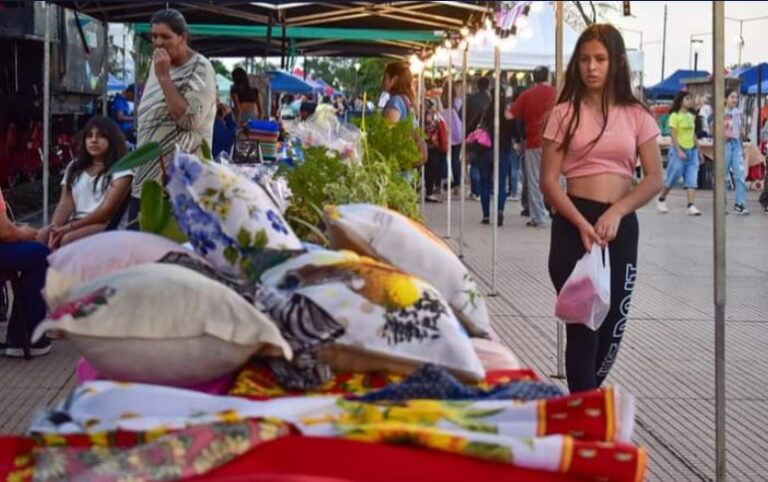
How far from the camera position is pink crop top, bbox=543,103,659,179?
17.2 ft

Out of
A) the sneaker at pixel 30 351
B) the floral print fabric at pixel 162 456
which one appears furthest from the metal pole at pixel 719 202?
the sneaker at pixel 30 351

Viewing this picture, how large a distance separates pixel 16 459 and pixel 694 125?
1760 cm

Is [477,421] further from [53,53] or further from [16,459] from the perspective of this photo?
[53,53]

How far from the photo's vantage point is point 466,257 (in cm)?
1272

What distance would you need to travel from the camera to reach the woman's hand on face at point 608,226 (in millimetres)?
5129

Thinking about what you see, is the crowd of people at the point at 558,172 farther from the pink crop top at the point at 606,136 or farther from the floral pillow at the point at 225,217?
the floral pillow at the point at 225,217

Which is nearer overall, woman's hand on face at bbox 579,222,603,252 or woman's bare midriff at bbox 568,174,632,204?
woman's hand on face at bbox 579,222,603,252

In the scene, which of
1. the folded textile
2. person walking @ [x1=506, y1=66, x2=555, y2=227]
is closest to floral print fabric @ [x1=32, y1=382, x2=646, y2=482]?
the folded textile

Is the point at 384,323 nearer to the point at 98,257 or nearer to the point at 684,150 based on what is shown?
the point at 98,257

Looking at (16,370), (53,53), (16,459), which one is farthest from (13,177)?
(16,459)

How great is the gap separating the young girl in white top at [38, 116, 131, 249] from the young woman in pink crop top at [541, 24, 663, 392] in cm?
292

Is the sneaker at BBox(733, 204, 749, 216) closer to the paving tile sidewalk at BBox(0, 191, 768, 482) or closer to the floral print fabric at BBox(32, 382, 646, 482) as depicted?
the paving tile sidewalk at BBox(0, 191, 768, 482)

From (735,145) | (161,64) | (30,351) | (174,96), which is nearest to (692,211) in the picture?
(735,145)

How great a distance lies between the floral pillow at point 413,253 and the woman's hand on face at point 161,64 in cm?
315
